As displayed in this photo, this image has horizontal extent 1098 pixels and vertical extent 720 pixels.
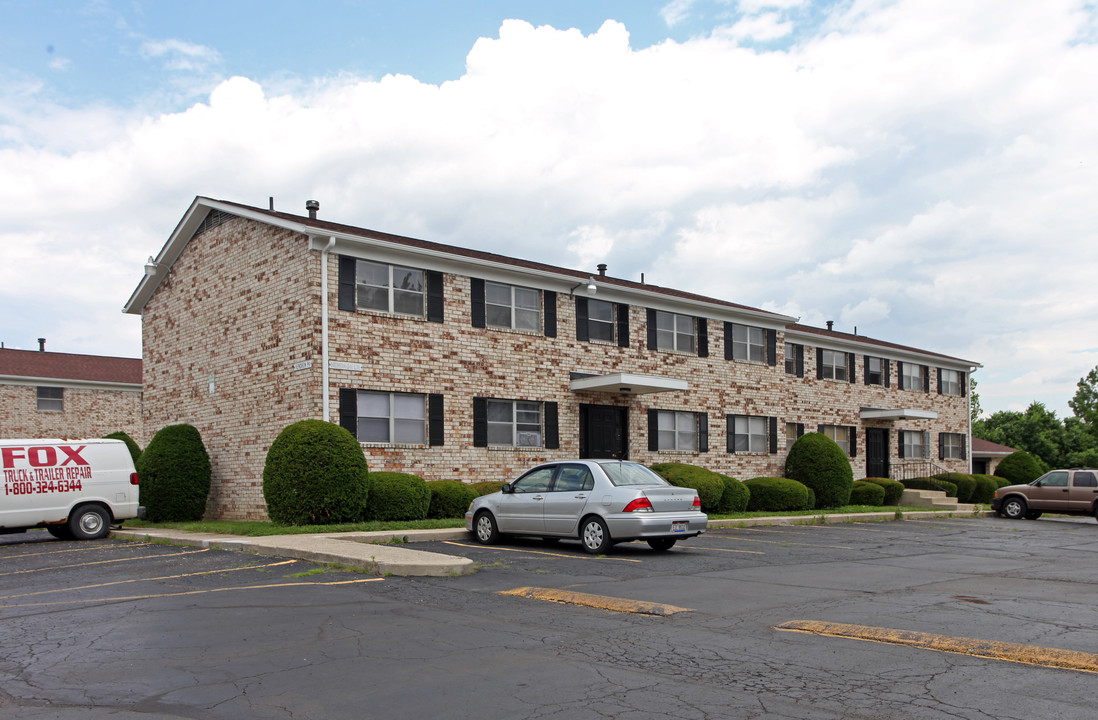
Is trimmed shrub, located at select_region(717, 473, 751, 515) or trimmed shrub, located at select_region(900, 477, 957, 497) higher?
trimmed shrub, located at select_region(717, 473, 751, 515)

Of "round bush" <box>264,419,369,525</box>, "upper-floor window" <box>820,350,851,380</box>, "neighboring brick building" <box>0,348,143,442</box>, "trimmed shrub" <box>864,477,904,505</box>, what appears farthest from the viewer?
"upper-floor window" <box>820,350,851,380</box>

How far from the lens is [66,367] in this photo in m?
36.5

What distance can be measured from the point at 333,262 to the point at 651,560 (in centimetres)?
1021

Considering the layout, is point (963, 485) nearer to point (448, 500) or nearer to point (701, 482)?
point (701, 482)

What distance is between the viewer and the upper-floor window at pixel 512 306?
74.3ft

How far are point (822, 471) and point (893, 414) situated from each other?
881 centimetres

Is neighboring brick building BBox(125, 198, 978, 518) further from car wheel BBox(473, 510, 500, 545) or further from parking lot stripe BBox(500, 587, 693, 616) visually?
parking lot stripe BBox(500, 587, 693, 616)

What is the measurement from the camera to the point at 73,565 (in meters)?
13.0

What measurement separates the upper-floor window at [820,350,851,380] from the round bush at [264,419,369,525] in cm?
2235

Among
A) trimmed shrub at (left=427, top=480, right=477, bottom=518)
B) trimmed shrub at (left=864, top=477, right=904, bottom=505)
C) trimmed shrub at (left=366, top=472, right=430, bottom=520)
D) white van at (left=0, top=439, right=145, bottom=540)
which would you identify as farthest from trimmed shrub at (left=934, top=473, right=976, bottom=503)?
white van at (left=0, top=439, right=145, bottom=540)

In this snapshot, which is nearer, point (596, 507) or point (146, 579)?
point (146, 579)

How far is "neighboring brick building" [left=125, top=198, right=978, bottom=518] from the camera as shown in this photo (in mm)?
19797

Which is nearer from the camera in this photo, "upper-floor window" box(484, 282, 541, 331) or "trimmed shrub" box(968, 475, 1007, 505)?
"upper-floor window" box(484, 282, 541, 331)

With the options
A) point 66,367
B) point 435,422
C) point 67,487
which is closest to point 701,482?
point 435,422
